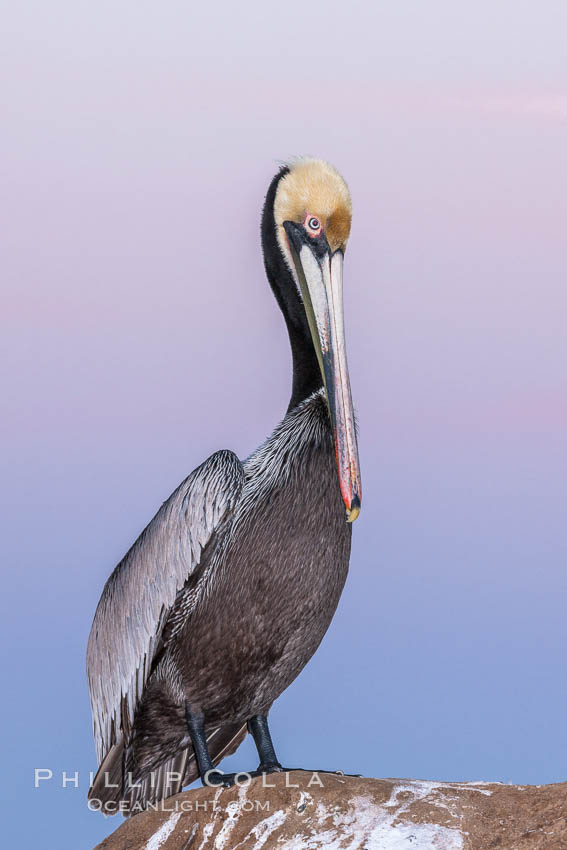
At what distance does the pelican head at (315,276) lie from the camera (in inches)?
180

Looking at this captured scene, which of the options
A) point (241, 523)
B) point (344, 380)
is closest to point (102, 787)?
point (241, 523)

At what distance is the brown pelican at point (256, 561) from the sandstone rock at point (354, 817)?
21 centimetres

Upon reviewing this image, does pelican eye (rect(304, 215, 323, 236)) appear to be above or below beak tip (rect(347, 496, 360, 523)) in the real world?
above

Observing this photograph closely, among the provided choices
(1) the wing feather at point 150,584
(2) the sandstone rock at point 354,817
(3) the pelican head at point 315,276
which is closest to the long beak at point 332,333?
(3) the pelican head at point 315,276

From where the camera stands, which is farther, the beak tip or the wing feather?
the wing feather

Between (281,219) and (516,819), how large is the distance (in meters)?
2.64

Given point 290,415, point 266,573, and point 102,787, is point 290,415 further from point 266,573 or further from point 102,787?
point 102,787

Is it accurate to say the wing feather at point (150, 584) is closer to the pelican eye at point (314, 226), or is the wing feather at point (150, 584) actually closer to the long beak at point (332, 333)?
the long beak at point (332, 333)

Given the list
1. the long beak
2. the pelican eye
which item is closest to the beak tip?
the long beak

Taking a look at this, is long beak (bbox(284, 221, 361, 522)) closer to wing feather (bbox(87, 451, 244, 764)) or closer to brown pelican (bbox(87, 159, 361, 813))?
brown pelican (bbox(87, 159, 361, 813))

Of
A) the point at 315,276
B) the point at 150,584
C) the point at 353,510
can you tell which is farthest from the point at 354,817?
the point at 315,276

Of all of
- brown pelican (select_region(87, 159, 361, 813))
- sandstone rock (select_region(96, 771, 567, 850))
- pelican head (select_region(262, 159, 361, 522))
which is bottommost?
sandstone rock (select_region(96, 771, 567, 850))

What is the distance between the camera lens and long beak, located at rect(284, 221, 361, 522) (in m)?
4.49

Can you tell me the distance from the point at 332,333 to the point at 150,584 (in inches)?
52.2
